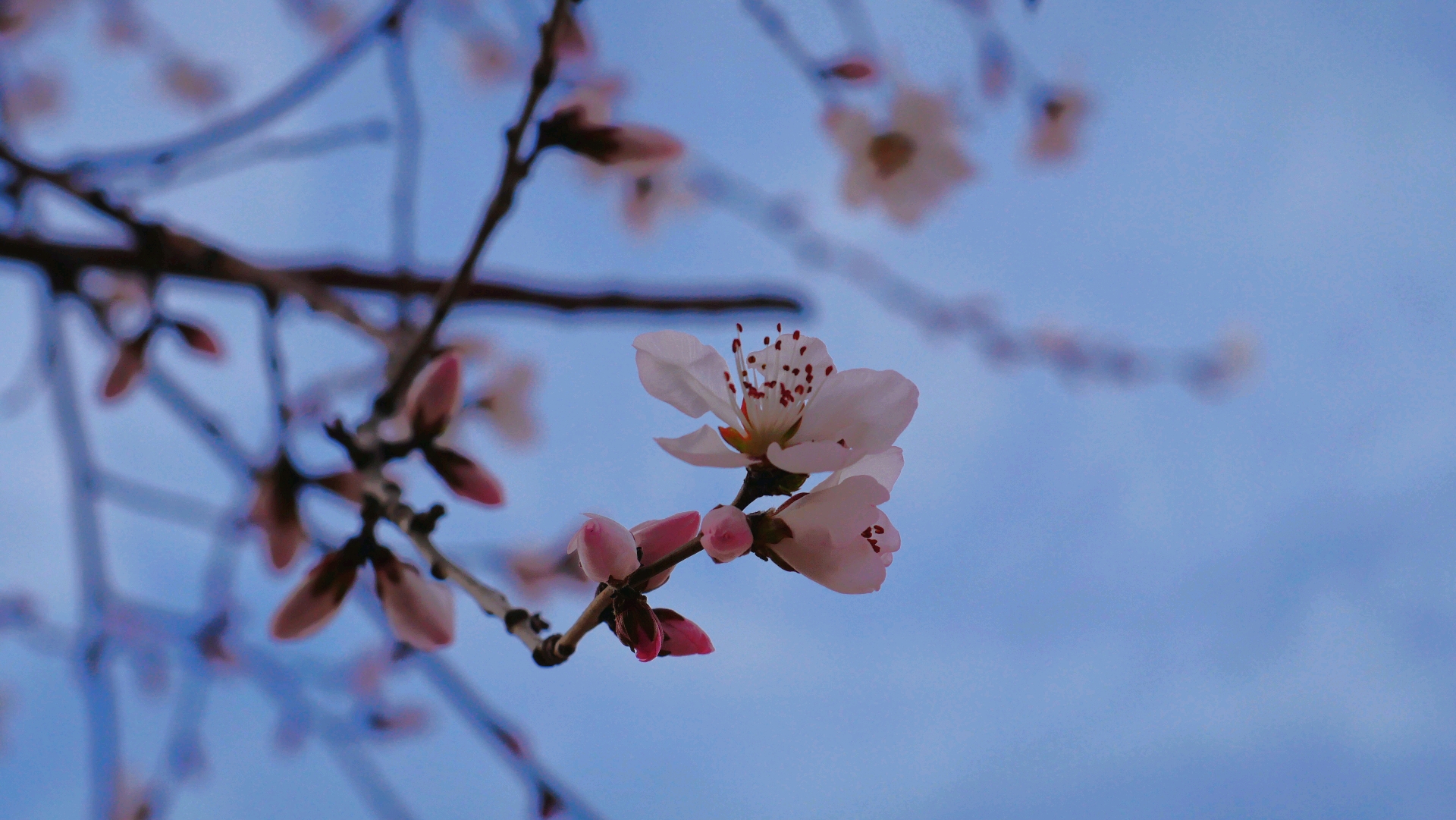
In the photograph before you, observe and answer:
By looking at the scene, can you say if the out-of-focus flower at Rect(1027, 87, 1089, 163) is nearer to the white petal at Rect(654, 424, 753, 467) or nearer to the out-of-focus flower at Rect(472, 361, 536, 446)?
the out-of-focus flower at Rect(472, 361, 536, 446)

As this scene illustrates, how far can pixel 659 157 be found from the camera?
37.4 inches

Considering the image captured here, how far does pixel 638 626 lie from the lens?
20.6 inches

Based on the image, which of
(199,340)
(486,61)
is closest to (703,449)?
(199,340)

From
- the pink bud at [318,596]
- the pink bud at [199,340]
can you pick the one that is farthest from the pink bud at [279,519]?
the pink bud at [199,340]

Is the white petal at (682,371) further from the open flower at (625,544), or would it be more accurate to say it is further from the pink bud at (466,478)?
the pink bud at (466,478)

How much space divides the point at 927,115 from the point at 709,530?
2.07m

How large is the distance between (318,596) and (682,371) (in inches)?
17.1

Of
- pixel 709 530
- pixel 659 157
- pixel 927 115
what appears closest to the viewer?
pixel 709 530

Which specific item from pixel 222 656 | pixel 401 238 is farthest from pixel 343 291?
pixel 222 656

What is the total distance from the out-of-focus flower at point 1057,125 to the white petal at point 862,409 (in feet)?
7.98

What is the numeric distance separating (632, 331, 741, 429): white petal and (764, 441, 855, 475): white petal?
110 millimetres

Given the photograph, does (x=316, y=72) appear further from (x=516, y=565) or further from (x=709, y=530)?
(x=516, y=565)

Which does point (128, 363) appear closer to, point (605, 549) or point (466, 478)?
point (466, 478)

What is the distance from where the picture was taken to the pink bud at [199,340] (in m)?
1.26
